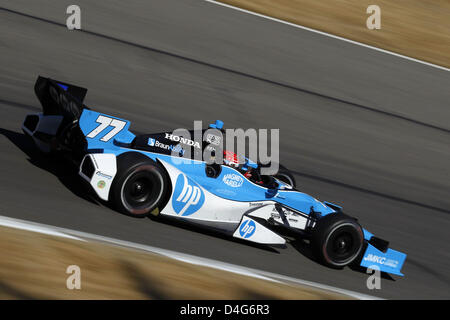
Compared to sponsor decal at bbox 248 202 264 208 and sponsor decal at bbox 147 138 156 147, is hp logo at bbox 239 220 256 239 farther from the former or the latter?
sponsor decal at bbox 147 138 156 147

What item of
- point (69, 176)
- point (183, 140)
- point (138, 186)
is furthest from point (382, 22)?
point (138, 186)

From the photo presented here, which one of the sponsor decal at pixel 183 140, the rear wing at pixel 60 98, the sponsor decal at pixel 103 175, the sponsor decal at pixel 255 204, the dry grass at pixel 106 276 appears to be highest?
the rear wing at pixel 60 98

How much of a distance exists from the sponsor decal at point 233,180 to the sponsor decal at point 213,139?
1.36 ft

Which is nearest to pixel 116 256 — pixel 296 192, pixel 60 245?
pixel 60 245

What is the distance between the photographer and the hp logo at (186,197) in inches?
276

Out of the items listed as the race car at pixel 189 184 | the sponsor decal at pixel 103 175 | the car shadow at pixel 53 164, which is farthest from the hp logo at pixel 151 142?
the car shadow at pixel 53 164

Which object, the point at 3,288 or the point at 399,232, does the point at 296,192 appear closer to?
the point at 399,232

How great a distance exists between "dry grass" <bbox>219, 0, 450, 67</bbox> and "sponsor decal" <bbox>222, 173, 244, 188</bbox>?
877cm

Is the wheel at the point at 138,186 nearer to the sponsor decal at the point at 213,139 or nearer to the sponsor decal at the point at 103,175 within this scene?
the sponsor decal at the point at 103,175

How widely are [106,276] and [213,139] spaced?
2.39 m

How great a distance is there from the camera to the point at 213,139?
24.8ft

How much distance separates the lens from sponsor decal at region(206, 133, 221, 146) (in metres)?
7.53

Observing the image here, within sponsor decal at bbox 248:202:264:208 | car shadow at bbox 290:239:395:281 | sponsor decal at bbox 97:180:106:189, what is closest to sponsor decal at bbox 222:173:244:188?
sponsor decal at bbox 248:202:264:208

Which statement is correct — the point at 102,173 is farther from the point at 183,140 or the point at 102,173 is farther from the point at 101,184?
the point at 183,140
